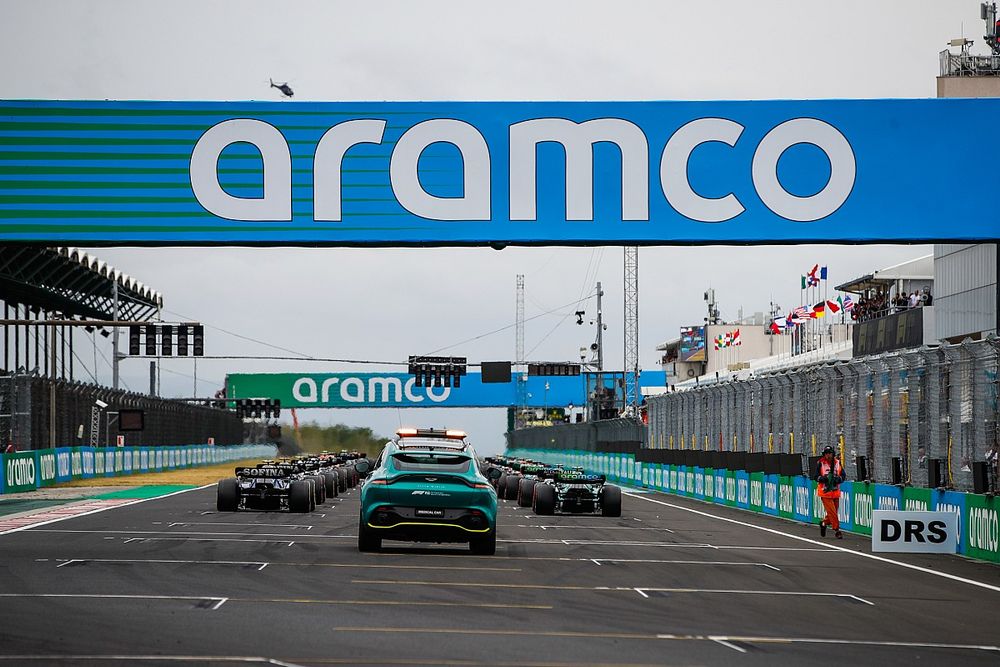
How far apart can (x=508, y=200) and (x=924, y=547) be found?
7.74 metres

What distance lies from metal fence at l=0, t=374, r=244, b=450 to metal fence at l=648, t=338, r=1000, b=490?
1894 centimetres

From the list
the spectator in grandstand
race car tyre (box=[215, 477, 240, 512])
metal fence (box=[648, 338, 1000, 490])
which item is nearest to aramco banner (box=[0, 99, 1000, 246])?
metal fence (box=[648, 338, 1000, 490])

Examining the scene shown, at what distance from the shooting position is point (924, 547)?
21641 mm

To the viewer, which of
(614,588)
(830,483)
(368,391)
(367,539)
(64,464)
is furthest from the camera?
(368,391)

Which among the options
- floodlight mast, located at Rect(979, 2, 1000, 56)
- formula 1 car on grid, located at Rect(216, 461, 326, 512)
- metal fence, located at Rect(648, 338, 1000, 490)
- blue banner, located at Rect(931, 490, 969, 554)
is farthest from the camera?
floodlight mast, located at Rect(979, 2, 1000, 56)

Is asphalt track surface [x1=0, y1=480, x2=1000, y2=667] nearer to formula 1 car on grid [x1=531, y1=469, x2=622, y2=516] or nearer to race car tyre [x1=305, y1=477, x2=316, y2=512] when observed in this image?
formula 1 car on grid [x1=531, y1=469, x2=622, y2=516]

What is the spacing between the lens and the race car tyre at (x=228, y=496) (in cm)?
2928

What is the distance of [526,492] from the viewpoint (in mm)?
33812

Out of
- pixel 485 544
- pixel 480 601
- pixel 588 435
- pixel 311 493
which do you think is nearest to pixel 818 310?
A: pixel 588 435

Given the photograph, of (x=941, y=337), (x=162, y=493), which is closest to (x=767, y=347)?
(x=941, y=337)

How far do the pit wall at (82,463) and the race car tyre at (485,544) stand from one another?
21.6 m

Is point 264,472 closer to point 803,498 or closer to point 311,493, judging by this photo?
point 311,493

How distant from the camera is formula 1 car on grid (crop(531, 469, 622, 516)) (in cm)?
3011

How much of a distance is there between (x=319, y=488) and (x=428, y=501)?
16.1 metres
